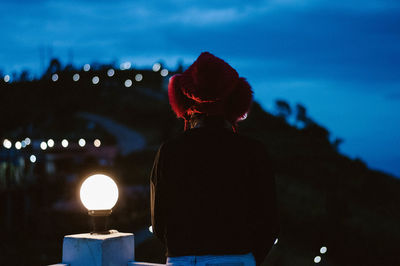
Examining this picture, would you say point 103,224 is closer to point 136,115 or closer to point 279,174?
point 279,174

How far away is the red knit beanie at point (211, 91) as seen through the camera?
2322mm

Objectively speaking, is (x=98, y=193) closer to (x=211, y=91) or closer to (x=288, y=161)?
(x=211, y=91)

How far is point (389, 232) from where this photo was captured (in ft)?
117

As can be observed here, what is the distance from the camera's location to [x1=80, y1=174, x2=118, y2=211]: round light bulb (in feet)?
10.9

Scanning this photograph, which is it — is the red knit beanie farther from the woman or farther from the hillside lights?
the hillside lights

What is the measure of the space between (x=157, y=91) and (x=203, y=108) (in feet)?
240

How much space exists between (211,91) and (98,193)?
55.8 inches

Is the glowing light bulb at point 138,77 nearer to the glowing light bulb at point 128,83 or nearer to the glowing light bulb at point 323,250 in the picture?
the glowing light bulb at point 128,83

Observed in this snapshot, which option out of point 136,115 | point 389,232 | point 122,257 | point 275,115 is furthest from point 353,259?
point 275,115

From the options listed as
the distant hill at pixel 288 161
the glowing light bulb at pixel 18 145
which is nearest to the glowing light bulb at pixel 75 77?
the distant hill at pixel 288 161

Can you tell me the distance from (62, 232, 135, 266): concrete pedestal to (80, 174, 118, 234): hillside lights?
0.10m

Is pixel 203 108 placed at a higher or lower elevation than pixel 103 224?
higher

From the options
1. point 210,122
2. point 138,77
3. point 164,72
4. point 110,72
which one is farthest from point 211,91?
point 110,72

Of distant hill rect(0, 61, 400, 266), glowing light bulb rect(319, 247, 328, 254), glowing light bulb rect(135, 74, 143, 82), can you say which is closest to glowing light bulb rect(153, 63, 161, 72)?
glowing light bulb rect(135, 74, 143, 82)
